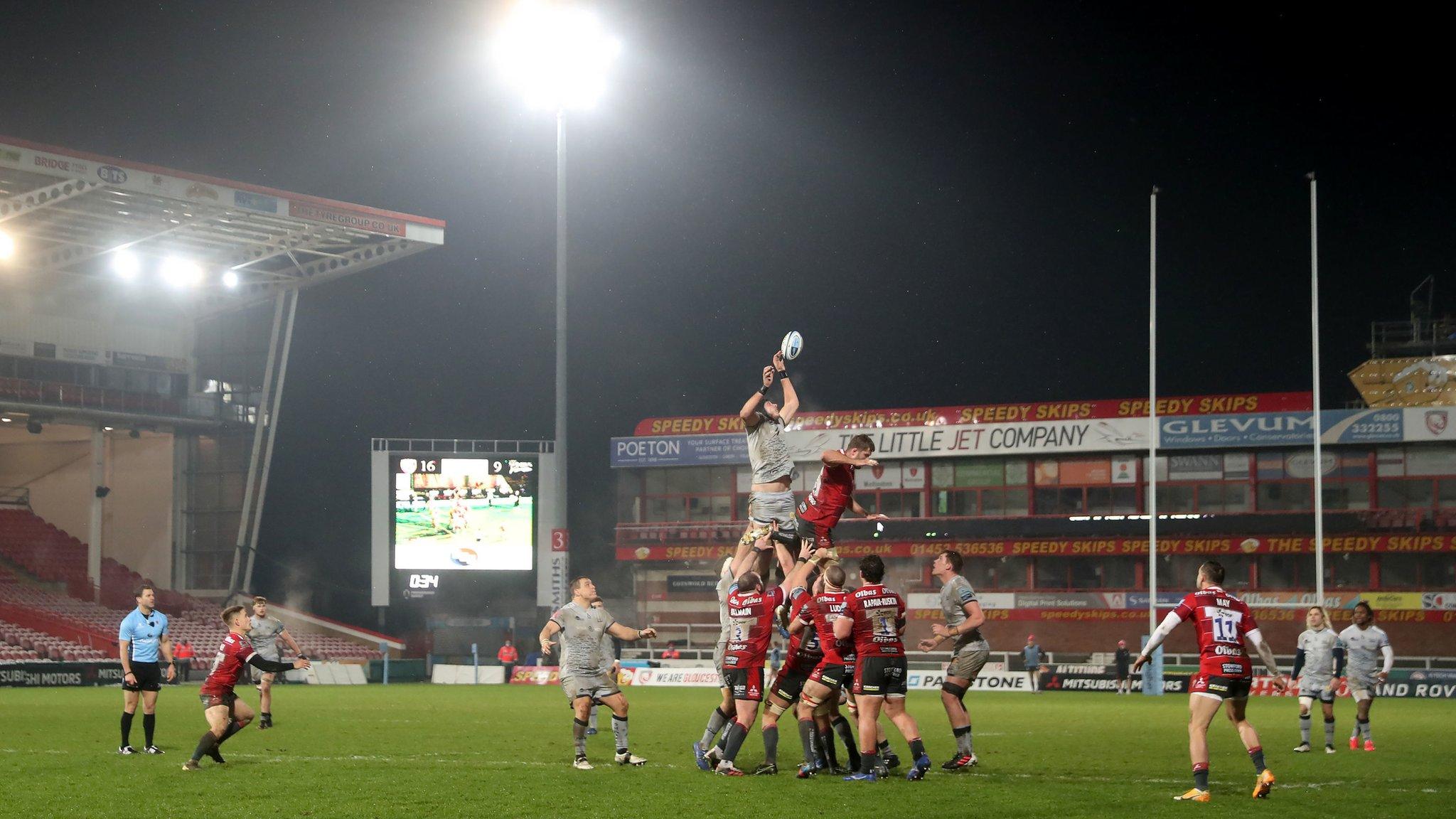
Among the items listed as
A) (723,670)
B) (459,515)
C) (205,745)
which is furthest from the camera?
(459,515)

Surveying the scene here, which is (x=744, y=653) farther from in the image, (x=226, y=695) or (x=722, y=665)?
(x=226, y=695)

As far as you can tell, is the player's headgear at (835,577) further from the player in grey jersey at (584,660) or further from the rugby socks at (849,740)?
the player in grey jersey at (584,660)

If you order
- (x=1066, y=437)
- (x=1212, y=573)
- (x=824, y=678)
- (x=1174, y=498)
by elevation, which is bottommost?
(x=824, y=678)

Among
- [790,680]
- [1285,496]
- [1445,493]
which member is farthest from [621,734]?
[1445,493]

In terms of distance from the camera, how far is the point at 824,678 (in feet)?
49.3

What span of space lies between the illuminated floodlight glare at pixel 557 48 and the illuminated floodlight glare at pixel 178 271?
25.0m

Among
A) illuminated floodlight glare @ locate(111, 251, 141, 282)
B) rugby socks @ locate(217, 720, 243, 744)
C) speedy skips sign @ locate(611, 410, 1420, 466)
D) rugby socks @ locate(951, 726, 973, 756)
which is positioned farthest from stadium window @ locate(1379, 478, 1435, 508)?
illuminated floodlight glare @ locate(111, 251, 141, 282)

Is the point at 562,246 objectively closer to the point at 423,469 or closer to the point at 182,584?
the point at 423,469

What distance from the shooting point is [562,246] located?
36.5 m

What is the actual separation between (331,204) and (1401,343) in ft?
141

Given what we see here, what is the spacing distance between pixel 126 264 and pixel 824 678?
1838 inches

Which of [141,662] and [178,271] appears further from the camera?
[178,271]

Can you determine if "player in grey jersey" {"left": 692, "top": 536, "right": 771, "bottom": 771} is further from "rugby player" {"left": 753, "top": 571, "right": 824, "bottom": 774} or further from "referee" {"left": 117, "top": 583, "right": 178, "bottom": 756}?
"referee" {"left": 117, "top": 583, "right": 178, "bottom": 756}

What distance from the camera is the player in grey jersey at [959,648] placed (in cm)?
1560
